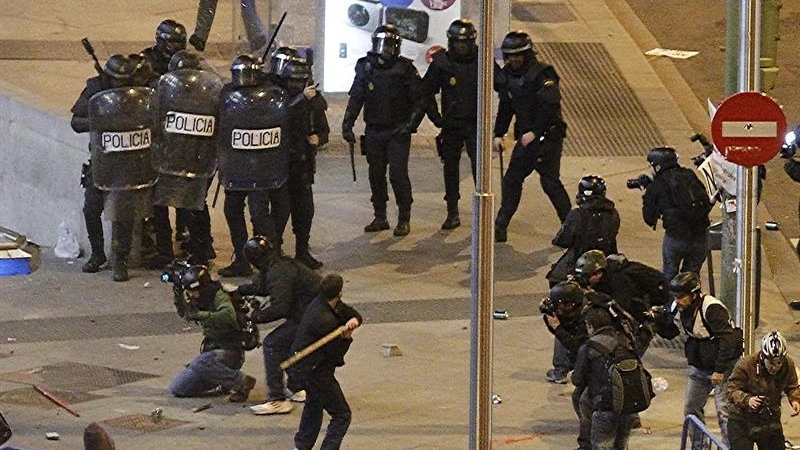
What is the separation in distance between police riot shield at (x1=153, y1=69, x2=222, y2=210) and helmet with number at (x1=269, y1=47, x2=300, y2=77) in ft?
1.67

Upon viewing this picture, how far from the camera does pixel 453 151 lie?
742 inches

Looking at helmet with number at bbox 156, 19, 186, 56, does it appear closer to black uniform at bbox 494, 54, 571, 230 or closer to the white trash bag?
the white trash bag

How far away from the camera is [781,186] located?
2047 centimetres

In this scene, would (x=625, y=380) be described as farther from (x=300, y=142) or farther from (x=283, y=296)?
(x=300, y=142)

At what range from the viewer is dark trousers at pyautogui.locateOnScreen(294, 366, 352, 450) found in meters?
12.8

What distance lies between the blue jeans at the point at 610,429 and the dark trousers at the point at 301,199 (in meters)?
5.74

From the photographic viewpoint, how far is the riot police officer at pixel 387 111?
18.2 m

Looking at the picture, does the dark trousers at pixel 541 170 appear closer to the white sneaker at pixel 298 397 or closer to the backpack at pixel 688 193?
the backpack at pixel 688 193

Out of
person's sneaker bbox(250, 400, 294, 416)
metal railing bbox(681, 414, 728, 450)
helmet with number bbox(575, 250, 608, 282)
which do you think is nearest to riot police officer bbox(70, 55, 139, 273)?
person's sneaker bbox(250, 400, 294, 416)

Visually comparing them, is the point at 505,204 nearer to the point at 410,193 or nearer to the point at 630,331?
the point at 410,193

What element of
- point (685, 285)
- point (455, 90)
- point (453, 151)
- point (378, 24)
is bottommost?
point (453, 151)

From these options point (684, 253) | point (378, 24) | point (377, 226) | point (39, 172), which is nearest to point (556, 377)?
point (684, 253)

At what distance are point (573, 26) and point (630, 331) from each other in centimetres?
1250

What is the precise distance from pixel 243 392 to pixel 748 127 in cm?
426
